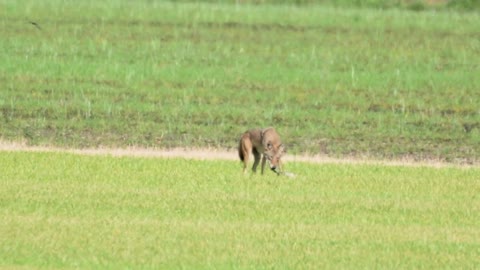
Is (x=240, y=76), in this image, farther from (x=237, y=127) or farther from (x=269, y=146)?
(x=269, y=146)

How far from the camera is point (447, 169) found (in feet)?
71.8

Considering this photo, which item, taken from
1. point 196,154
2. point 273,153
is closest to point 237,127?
point 196,154

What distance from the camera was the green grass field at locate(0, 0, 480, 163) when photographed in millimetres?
25797

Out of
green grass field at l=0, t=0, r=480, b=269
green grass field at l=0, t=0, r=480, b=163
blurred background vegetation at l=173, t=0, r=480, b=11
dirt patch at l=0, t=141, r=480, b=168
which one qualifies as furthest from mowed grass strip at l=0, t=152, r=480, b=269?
blurred background vegetation at l=173, t=0, r=480, b=11

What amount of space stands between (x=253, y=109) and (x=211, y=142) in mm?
3009

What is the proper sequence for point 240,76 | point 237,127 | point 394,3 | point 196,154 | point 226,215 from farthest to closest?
point 394,3 → point 240,76 → point 237,127 → point 196,154 → point 226,215

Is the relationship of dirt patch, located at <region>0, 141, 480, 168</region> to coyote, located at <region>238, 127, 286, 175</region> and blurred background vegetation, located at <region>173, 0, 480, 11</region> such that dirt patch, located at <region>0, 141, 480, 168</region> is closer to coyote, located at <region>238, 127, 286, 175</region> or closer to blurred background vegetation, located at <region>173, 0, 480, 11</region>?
coyote, located at <region>238, 127, 286, 175</region>

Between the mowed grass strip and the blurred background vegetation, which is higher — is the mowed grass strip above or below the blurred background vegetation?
above

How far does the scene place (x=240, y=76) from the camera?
3123 centimetres

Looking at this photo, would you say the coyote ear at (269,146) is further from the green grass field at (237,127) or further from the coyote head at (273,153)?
the green grass field at (237,127)

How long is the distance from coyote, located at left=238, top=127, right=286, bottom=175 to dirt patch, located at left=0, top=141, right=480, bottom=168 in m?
2.44

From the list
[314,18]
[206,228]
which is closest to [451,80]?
[314,18]

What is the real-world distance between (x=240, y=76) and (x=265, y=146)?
11.7 m

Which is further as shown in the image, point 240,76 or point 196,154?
point 240,76
